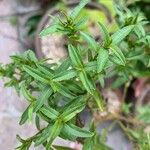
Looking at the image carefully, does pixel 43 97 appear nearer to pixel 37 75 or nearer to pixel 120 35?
pixel 37 75

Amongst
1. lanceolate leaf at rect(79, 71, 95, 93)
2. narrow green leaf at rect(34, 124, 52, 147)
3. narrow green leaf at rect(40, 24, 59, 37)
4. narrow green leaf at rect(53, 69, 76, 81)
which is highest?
narrow green leaf at rect(40, 24, 59, 37)

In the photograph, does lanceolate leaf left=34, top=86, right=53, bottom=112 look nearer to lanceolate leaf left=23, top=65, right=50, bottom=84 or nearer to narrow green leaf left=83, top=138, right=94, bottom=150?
lanceolate leaf left=23, top=65, right=50, bottom=84

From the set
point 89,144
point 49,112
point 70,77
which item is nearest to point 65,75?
point 70,77

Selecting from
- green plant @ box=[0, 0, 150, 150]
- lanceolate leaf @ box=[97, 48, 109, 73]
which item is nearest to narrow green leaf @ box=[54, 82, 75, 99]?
green plant @ box=[0, 0, 150, 150]

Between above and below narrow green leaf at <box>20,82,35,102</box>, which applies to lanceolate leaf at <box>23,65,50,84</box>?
above

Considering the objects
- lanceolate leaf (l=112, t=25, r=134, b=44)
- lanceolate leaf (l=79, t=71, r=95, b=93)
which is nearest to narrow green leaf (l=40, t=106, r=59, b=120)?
lanceolate leaf (l=79, t=71, r=95, b=93)

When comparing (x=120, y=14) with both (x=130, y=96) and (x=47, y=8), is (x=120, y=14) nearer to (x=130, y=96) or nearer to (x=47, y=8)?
(x=130, y=96)

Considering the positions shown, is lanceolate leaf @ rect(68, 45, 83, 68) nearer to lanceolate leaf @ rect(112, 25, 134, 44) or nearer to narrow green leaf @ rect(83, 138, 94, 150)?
lanceolate leaf @ rect(112, 25, 134, 44)

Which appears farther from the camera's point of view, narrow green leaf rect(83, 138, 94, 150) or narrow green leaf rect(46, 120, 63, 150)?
narrow green leaf rect(83, 138, 94, 150)

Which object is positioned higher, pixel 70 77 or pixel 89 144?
pixel 70 77
